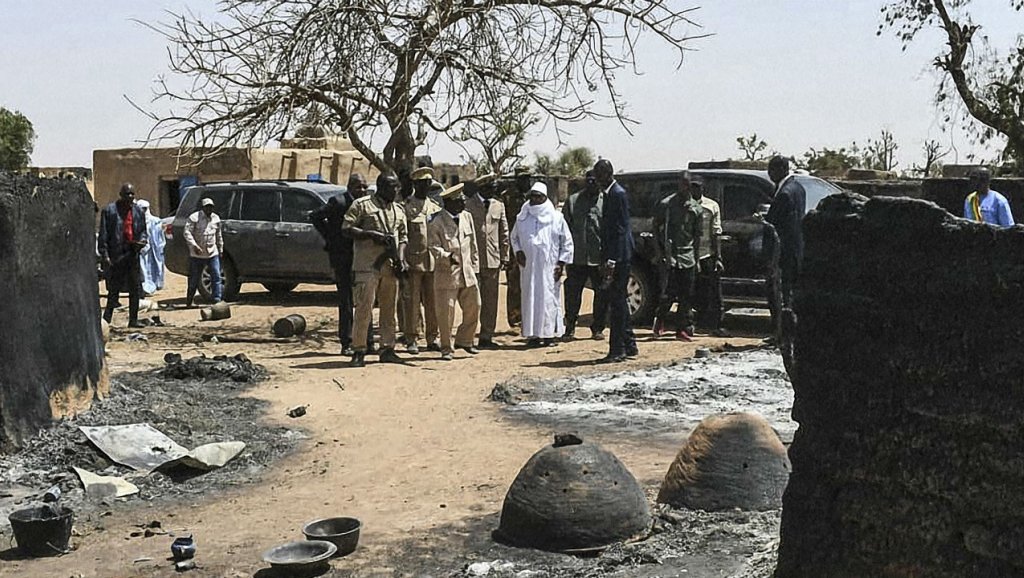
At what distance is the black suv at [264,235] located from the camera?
17.0 metres

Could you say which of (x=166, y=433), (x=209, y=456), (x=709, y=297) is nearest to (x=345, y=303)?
(x=166, y=433)

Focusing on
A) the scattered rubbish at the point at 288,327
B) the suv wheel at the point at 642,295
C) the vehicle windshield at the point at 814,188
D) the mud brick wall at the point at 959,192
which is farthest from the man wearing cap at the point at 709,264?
the scattered rubbish at the point at 288,327

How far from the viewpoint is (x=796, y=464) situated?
14.9ft

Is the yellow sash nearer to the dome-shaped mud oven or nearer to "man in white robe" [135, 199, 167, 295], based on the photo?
the dome-shaped mud oven

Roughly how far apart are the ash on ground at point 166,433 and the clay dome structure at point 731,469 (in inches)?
116

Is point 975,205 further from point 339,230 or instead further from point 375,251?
point 339,230

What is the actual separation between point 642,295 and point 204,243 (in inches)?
253

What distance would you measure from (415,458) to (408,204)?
435cm

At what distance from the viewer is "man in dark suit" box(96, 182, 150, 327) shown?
1391 cm

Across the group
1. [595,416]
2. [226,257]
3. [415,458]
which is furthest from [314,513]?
[226,257]

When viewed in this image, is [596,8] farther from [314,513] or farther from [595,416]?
[314,513]

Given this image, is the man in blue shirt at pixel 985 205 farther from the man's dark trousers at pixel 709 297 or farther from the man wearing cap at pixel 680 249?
the man's dark trousers at pixel 709 297

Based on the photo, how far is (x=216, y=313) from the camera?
620 inches

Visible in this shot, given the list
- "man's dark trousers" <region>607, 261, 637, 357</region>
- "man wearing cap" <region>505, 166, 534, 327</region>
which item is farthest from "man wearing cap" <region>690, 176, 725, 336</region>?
"man wearing cap" <region>505, 166, 534, 327</region>
